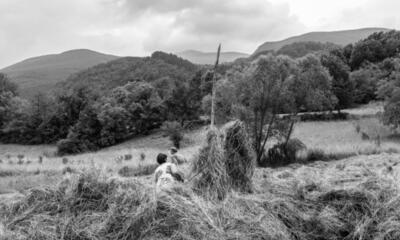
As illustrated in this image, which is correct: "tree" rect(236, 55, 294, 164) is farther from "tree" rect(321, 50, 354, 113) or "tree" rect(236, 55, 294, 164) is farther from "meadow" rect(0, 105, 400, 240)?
"tree" rect(321, 50, 354, 113)

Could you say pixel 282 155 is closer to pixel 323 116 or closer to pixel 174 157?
pixel 174 157

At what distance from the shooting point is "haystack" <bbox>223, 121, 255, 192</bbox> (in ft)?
15.4

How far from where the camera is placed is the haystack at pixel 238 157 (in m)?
4.70

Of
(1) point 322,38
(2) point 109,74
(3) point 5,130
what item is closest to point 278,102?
(3) point 5,130

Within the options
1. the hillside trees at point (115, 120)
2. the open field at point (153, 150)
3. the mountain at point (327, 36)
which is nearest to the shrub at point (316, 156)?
the open field at point (153, 150)

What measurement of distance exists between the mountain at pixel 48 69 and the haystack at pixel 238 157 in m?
79.7

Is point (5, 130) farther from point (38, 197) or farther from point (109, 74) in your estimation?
point (38, 197)

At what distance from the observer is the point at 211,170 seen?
4477 millimetres

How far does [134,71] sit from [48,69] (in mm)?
72718

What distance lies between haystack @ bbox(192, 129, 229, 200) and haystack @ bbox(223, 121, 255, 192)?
184 millimetres

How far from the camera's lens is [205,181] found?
4.42 metres

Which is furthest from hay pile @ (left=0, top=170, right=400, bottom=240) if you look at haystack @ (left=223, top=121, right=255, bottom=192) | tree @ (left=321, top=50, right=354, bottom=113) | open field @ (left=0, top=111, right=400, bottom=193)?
tree @ (left=321, top=50, right=354, bottom=113)

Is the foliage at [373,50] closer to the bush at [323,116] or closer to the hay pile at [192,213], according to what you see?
the bush at [323,116]

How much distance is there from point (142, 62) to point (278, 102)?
7415cm
